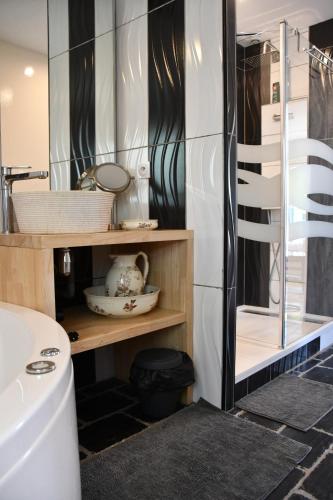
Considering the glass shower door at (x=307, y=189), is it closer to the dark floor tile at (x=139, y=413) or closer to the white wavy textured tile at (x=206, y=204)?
the white wavy textured tile at (x=206, y=204)

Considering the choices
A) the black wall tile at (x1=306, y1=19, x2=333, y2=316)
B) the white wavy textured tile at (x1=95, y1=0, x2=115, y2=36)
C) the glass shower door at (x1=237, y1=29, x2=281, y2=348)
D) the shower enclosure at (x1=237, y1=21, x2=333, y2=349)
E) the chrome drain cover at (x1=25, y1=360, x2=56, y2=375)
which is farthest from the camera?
the black wall tile at (x1=306, y1=19, x2=333, y2=316)

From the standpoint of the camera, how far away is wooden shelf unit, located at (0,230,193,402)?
1220 mm

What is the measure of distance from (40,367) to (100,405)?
1161 mm

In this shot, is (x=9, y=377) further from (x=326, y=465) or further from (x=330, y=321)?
(x=330, y=321)

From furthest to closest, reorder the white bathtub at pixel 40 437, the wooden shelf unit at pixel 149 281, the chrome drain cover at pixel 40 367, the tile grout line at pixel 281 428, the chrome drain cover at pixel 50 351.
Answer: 1. the tile grout line at pixel 281 428
2. the wooden shelf unit at pixel 149 281
3. the chrome drain cover at pixel 50 351
4. the chrome drain cover at pixel 40 367
5. the white bathtub at pixel 40 437

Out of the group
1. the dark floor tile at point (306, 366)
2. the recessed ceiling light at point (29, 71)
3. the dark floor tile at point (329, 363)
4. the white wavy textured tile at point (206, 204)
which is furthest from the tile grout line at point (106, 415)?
the recessed ceiling light at point (29, 71)

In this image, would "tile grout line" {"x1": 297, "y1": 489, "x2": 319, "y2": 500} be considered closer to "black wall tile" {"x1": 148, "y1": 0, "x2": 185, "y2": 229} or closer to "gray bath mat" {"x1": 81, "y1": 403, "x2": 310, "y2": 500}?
"gray bath mat" {"x1": 81, "y1": 403, "x2": 310, "y2": 500}

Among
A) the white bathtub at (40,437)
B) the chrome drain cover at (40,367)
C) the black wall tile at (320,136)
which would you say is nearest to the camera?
the white bathtub at (40,437)

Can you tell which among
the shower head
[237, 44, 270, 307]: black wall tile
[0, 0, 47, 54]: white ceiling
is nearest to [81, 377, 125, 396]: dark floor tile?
[237, 44, 270, 307]: black wall tile

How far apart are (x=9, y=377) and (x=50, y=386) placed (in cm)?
44

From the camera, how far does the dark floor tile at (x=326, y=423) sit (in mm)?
1512

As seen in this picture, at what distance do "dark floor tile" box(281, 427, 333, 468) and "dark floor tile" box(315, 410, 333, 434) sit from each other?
45mm

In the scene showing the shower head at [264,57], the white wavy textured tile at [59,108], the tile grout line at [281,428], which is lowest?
the tile grout line at [281,428]

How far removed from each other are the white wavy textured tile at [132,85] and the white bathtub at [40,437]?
138 centimetres
